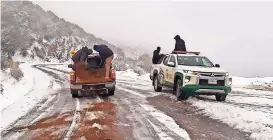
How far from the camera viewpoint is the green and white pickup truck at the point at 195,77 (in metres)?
11.9

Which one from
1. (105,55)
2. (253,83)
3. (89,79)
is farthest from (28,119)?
(253,83)

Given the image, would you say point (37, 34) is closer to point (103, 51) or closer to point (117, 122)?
point (103, 51)

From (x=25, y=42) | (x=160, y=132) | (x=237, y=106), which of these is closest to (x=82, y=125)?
(x=160, y=132)

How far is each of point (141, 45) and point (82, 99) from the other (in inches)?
2808

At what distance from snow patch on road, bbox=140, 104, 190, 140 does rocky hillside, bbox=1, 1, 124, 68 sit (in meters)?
38.4

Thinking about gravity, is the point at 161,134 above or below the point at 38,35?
below

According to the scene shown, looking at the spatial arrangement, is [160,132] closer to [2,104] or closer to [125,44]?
[2,104]

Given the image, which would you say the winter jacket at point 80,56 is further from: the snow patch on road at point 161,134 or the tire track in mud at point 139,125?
the snow patch on road at point 161,134

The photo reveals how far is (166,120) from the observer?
28.7 feet

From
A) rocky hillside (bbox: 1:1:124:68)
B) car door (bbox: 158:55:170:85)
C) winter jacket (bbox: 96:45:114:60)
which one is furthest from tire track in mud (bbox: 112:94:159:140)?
rocky hillside (bbox: 1:1:124:68)

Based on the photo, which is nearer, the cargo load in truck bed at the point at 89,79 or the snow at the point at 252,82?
the cargo load in truck bed at the point at 89,79

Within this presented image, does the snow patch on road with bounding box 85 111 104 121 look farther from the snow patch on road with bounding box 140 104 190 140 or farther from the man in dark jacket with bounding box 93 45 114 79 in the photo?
the man in dark jacket with bounding box 93 45 114 79

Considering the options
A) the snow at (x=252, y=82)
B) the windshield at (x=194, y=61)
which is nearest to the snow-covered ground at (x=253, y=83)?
the snow at (x=252, y=82)

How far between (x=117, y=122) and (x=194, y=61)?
5996 mm
